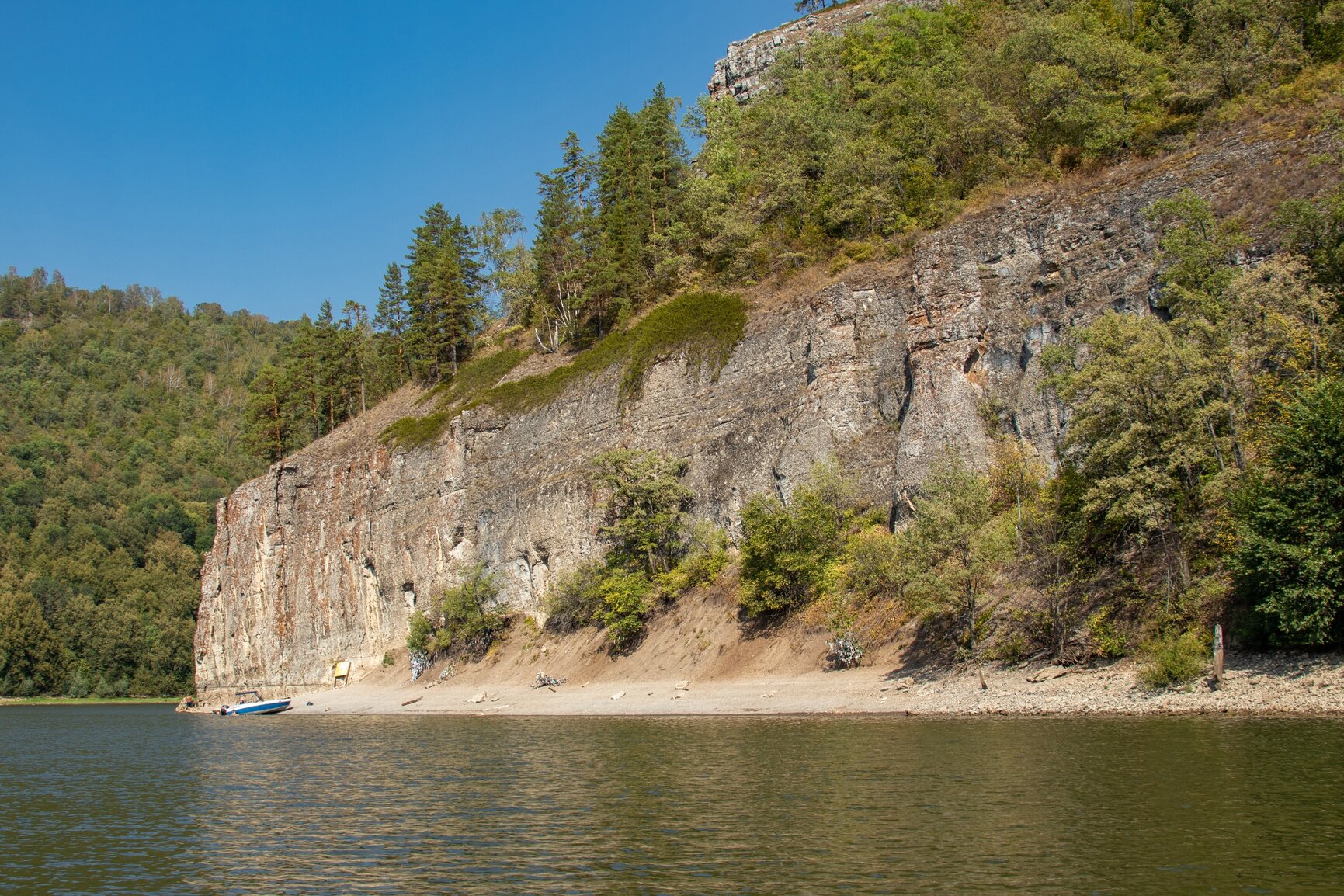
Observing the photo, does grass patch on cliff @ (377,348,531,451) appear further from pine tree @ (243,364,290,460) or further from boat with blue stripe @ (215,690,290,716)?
pine tree @ (243,364,290,460)

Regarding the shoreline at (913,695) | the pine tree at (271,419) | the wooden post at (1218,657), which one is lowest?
the shoreline at (913,695)

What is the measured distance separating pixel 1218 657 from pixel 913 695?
393 inches

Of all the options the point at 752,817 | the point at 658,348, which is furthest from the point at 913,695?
the point at 658,348

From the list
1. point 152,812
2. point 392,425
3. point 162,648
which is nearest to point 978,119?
point 392,425

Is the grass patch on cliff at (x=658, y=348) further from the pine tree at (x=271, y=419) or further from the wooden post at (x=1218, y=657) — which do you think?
the pine tree at (x=271, y=419)

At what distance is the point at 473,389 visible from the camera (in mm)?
71875

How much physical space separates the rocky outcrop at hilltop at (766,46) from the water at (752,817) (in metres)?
78.3

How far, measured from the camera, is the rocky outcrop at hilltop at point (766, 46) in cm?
9469

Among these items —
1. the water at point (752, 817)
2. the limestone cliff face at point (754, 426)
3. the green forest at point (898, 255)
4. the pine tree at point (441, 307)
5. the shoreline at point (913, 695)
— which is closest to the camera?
the water at point (752, 817)

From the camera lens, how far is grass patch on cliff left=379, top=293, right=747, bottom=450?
5678 cm

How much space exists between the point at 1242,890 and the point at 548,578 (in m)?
48.7

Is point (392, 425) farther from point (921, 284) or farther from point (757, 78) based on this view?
point (757, 78)

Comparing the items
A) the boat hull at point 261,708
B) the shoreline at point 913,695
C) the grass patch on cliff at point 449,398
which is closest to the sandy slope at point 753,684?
the shoreline at point 913,695

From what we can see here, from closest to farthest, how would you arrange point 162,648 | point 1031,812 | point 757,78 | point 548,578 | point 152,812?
point 1031,812 → point 152,812 → point 548,578 → point 757,78 → point 162,648
